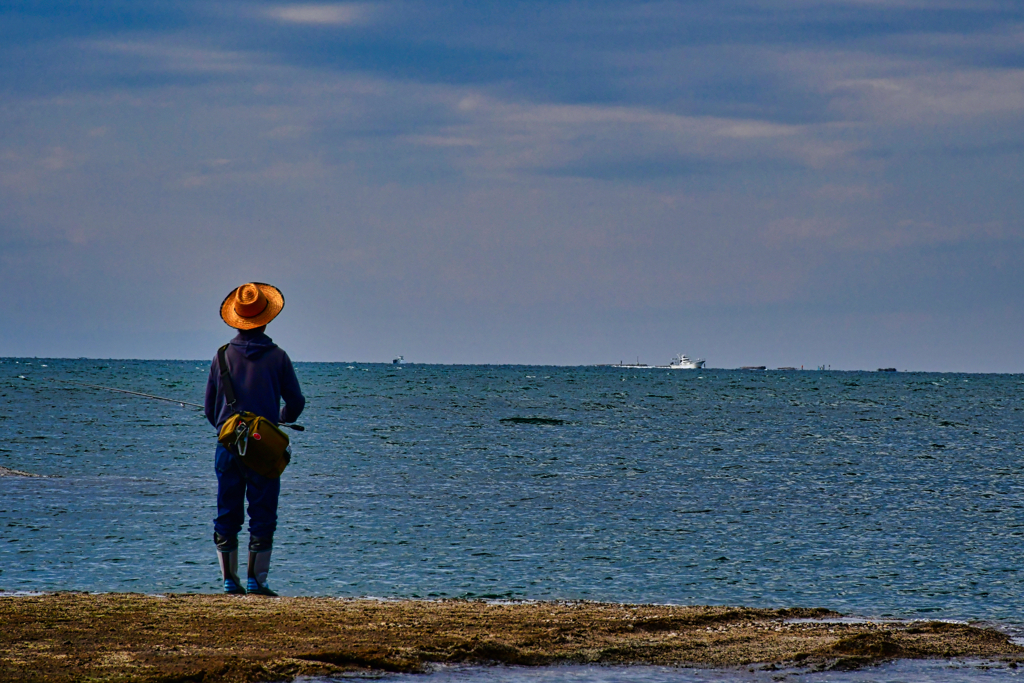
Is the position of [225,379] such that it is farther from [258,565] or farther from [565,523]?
[565,523]

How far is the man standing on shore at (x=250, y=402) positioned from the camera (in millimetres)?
9125

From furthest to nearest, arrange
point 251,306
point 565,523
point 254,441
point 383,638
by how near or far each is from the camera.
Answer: point 565,523
point 251,306
point 254,441
point 383,638

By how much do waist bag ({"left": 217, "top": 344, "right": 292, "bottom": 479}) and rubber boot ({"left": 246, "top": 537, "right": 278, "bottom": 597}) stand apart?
26.5 inches

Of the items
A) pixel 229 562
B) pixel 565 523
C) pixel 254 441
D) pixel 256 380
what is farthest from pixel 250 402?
pixel 565 523

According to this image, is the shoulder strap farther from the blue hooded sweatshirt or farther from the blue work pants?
the blue work pants

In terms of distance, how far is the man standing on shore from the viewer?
912 cm

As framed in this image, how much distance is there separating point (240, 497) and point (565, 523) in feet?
26.1

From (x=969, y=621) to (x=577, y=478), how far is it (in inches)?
571

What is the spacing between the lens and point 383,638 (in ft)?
24.1

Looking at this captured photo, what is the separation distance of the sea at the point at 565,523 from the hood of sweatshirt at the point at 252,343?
2.57 meters

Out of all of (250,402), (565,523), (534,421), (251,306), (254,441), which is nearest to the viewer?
(254,441)

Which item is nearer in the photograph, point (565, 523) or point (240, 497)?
point (240, 497)

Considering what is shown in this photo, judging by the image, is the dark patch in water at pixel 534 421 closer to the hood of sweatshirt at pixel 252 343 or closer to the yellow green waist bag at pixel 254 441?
the hood of sweatshirt at pixel 252 343

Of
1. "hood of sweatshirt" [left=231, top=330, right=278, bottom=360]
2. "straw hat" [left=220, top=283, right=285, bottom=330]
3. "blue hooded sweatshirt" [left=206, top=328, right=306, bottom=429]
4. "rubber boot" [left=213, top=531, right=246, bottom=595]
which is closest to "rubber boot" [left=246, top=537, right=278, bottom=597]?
"rubber boot" [left=213, top=531, right=246, bottom=595]
